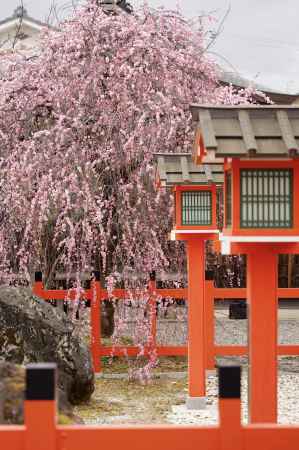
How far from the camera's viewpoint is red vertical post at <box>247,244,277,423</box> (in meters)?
3.95

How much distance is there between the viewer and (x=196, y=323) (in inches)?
315

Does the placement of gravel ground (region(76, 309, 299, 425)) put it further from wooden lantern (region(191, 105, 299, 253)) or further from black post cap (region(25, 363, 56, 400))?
black post cap (region(25, 363, 56, 400))

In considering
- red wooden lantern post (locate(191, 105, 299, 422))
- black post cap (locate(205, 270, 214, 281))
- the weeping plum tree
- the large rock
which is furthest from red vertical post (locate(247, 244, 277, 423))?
black post cap (locate(205, 270, 214, 281))

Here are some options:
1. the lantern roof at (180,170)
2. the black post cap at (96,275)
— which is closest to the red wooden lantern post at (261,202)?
the lantern roof at (180,170)

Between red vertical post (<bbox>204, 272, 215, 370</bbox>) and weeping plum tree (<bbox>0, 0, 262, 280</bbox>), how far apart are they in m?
0.72

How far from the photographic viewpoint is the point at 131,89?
10.3m

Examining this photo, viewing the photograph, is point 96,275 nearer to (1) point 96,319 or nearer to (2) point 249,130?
(1) point 96,319

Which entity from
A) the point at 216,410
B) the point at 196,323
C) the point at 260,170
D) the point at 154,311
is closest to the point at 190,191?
the point at 196,323

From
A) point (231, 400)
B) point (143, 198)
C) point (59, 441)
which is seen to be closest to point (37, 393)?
point (59, 441)

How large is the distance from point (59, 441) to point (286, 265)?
54.7 ft

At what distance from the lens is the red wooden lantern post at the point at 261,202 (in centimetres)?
390

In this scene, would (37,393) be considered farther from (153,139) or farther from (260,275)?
(153,139)

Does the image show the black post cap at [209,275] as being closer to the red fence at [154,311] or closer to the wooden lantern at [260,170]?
the red fence at [154,311]

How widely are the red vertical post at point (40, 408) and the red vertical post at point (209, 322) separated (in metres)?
7.74
